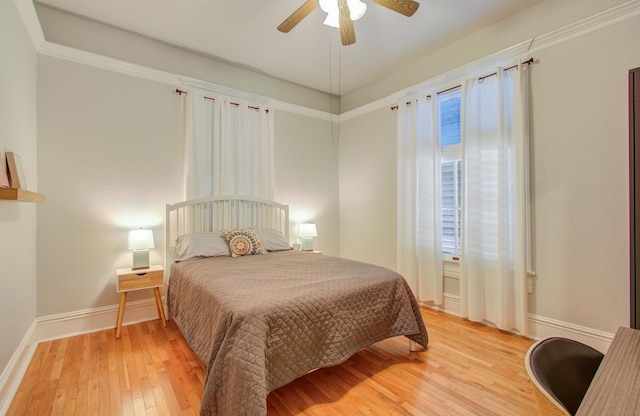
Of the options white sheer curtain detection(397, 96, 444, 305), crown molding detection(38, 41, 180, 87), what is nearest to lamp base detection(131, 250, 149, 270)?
crown molding detection(38, 41, 180, 87)

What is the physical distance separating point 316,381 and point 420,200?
7.34ft

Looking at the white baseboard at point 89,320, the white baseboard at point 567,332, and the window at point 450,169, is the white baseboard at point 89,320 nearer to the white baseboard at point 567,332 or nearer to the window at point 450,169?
the window at point 450,169

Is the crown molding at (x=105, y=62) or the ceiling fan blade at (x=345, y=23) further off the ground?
the crown molding at (x=105, y=62)

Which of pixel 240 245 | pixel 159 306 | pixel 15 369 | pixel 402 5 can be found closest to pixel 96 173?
pixel 159 306

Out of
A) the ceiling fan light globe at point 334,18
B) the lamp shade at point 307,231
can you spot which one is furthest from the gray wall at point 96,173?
the ceiling fan light globe at point 334,18

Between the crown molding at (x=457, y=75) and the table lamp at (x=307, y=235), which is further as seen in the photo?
the table lamp at (x=307, y=235)

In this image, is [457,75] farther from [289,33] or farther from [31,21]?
[31,21]

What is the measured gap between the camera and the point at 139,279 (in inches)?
104

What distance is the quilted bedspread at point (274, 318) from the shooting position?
55.6 inches

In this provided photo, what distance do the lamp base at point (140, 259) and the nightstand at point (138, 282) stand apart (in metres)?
0.05

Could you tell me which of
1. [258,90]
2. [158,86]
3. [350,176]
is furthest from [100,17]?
[350,176]

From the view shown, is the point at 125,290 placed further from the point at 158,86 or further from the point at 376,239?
the point at 376,239

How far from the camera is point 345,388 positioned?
5.99 ft

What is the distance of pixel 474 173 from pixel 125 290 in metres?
3.44
